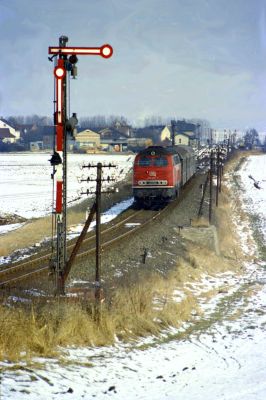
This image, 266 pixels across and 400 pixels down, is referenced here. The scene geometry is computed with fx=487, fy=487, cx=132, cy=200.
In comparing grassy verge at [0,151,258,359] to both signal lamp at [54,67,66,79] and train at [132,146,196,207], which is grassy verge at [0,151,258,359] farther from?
train at [132,146,196,207]

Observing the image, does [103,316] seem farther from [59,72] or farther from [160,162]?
[160,162]

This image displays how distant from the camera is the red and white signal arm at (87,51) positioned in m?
11.2

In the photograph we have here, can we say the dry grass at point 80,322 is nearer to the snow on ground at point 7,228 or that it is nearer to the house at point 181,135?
the snow on ground at point 7,228

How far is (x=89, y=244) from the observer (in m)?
20.7

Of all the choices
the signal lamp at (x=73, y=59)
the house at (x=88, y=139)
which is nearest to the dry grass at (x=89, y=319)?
the signal lamp at (x=73, y=59)

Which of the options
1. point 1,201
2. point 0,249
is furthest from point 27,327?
point 1,201

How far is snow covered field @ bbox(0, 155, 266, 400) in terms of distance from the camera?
776 centimetres

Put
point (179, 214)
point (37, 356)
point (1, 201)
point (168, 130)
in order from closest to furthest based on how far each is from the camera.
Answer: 1. point (37, 356)
2. point (179, 214)
3. point (1, 201)
4. point (168, 130)

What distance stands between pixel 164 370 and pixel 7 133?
152 metres

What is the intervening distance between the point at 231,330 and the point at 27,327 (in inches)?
246

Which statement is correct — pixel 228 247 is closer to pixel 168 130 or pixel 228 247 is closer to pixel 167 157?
pixel 167 157

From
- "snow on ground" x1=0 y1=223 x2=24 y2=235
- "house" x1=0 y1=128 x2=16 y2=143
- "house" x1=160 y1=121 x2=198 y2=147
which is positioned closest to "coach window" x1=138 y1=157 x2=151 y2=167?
"snow on ground" x1=0 y1=223 x2=24 y2=235

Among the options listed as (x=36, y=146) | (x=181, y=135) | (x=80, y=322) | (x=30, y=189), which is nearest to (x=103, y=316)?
(x=80, y=322)

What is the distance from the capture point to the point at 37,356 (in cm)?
884
